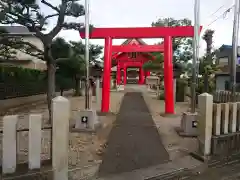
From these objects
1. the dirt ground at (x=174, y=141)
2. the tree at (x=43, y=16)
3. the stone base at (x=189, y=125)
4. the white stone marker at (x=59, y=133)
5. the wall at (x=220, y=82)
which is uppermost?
the tree at (x=43, y=16)

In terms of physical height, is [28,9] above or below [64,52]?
above

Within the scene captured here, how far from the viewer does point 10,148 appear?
11.2ft

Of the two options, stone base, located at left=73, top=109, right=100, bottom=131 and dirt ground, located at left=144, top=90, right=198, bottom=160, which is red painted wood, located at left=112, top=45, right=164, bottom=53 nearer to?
dirt ground, located at left=144, top=90, right=198, bottom=160

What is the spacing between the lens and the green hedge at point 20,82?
12.3 meters

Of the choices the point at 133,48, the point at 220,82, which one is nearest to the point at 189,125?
the point at 133,48

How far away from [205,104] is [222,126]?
627 millimetres

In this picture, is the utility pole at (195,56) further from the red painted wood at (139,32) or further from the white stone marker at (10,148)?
the white stone marker at (10,148)

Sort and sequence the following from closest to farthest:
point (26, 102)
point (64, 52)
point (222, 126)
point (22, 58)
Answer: point (222, 126), point (64, 52), point (26, 102), point (22, 58)

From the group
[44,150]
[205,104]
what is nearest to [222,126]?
[205,104]

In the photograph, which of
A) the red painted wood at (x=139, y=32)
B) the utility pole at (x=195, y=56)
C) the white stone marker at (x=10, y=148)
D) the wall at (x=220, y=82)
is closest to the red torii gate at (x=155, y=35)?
the red painted wood at (x=139, y=32)

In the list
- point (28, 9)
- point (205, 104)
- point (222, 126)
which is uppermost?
point (28, 9)

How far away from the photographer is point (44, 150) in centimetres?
538

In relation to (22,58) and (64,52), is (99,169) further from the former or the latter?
(22,58)

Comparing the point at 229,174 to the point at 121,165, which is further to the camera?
the point at 121,165
